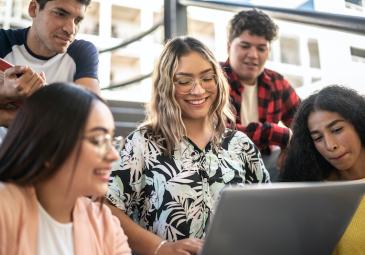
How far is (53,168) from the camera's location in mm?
984

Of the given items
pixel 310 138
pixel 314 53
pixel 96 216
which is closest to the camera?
pixel 96 216

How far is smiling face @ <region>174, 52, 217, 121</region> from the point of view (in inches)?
62.0

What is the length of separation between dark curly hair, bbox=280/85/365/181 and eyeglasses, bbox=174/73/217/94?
417 mm

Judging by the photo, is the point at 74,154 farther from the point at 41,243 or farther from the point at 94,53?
the point at 94,53

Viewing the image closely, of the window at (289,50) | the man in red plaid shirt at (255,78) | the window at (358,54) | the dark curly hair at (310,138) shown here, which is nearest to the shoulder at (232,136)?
the dark curly hair at (310,138)

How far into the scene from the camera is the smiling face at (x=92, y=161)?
0.99m

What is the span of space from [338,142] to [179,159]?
0.58 m

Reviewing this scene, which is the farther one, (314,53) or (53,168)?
(314,53)

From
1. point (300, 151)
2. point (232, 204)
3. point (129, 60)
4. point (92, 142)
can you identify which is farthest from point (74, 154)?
point (129, 60)

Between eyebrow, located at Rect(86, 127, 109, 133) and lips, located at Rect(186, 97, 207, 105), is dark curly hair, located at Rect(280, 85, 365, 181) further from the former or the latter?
eyebrow, located at Rect(86, 127, 109, 133)

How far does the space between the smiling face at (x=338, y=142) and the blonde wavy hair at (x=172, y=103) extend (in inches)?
13.9

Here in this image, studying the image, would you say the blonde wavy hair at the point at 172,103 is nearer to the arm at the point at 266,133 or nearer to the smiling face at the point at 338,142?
the arm at the point at 266,133

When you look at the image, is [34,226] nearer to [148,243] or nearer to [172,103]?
[148,243]

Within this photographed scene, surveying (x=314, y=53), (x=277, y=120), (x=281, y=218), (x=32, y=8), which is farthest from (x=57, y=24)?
(x=314, y=53)
